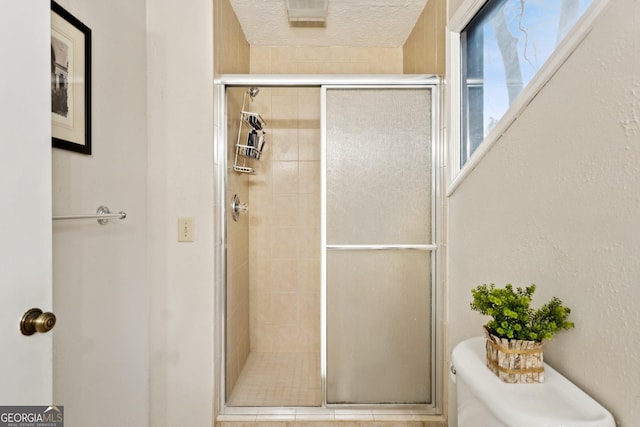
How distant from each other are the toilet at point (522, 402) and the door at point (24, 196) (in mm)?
1065

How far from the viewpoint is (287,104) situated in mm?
2861

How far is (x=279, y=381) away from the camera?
2336 mm

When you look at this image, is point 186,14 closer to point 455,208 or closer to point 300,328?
point 455,208

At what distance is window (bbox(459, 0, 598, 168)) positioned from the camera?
42.2 inches

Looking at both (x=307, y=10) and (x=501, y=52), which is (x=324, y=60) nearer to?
(x=307, y=10)

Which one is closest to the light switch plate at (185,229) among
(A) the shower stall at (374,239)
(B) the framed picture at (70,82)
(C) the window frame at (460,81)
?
(A) the shower stall at (374,239)

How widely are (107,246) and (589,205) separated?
1.65m

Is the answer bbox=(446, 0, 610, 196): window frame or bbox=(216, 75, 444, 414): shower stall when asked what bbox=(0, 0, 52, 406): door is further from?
bbox=(446, 0, 610, 196): window frame

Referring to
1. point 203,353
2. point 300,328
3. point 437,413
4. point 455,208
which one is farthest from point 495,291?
point 300,328

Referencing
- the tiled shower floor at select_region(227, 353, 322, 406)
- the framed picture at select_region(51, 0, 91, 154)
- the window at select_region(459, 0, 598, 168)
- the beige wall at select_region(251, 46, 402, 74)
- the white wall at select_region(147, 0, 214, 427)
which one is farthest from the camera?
the beige wall at select_region(251, 46, 402, 74)

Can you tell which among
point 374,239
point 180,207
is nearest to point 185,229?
point 180,207

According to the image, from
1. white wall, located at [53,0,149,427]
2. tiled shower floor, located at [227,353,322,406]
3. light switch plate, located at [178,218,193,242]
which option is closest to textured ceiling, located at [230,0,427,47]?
white wall, located at [53,0,149,427]

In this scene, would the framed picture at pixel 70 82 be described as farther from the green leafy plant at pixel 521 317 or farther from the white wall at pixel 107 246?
the green leafy plant at pixel 521 317

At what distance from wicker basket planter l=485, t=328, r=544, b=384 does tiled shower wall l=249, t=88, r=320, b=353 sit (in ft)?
6.79
